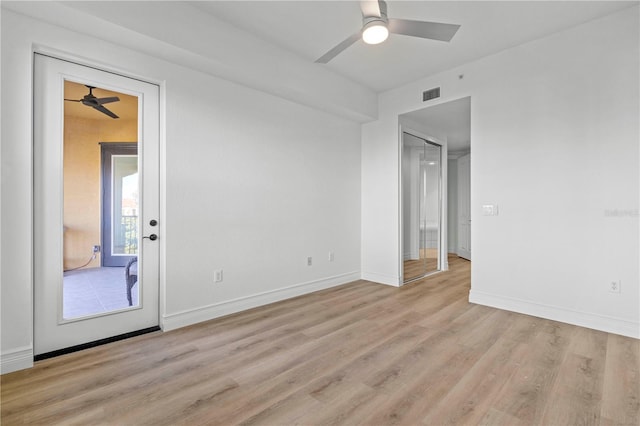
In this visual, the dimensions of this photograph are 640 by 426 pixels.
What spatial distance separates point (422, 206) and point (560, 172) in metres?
2.51

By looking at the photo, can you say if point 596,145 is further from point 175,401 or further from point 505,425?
point 175,401

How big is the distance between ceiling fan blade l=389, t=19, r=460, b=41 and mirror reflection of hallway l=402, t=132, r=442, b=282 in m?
3.15

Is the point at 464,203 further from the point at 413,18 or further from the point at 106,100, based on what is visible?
the point at 106,100

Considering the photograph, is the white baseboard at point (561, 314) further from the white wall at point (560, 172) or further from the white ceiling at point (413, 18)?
the white ceiling at point (413, 18)

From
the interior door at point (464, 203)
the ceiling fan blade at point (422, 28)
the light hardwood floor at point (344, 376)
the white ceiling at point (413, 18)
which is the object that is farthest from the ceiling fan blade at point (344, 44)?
the interior door at point (464, 203)

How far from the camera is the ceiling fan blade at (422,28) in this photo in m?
2.10

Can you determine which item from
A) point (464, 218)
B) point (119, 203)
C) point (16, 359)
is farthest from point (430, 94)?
point (16, 359)

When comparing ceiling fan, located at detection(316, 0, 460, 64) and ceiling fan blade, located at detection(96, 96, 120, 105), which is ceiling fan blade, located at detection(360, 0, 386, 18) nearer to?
ceiling fan, located at detection(316, 0, 460, 64)

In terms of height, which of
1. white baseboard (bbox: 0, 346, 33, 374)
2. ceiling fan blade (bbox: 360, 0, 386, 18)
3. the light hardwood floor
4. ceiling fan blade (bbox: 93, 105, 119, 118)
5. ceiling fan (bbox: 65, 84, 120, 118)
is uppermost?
ceiling fan blade (bbox: 360, 0, 386, 18)

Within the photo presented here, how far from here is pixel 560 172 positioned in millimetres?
3174

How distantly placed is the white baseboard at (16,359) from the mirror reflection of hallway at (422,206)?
479 centimetres

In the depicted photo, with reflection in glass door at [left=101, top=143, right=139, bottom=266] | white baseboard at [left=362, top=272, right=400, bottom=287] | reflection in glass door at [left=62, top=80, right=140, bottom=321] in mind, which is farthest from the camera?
white baseboard at [left=362, top=272, right=400, bottom=287]

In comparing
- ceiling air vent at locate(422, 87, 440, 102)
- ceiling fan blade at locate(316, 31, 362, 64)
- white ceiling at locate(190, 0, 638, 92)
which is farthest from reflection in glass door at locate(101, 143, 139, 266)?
ceiling air vent at locate(422, 87, 440, 102)

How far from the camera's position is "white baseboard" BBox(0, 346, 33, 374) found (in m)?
2.14
